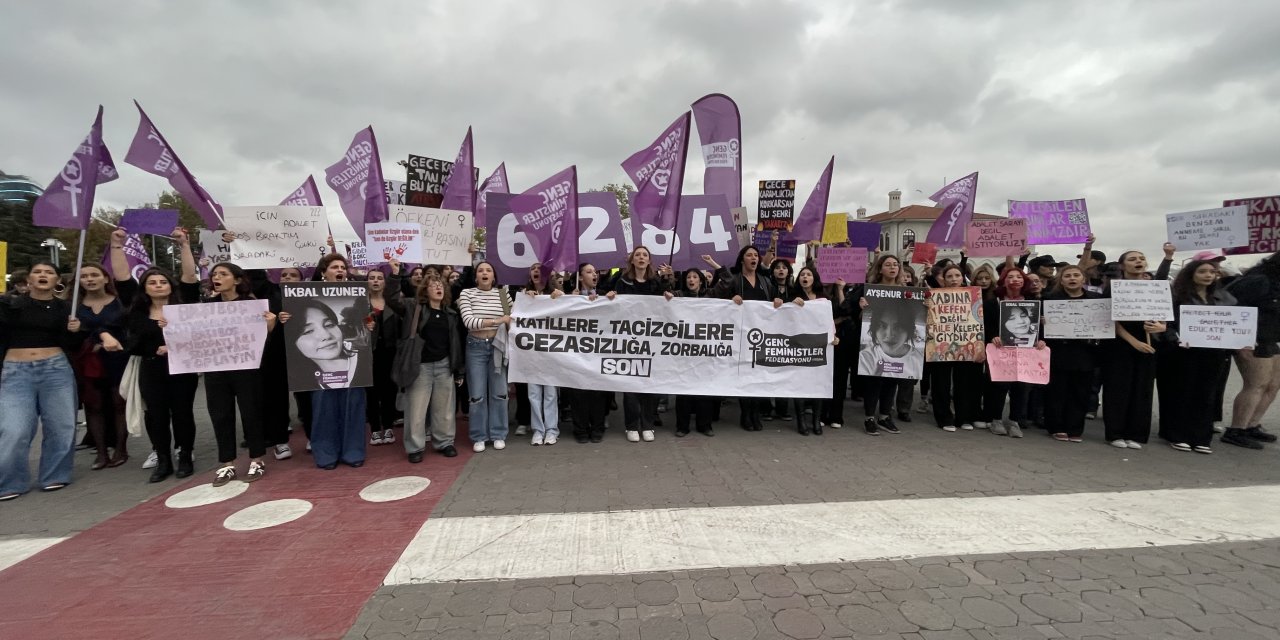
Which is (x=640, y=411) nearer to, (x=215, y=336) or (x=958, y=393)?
(x=958, y=393)

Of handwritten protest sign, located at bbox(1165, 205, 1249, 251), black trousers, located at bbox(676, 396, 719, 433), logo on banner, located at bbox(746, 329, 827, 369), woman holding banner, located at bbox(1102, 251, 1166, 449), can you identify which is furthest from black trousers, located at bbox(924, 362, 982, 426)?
handwritten protest sign, located at bbox(1165, 205, 1249, 251)

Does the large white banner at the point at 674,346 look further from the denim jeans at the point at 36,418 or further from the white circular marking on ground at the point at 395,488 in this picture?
the denim jeans at the point at 36,418

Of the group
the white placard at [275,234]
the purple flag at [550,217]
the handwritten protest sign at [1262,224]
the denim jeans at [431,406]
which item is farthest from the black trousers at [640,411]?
the handwritten protest sign at [1262,224]

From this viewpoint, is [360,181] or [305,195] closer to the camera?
[360,181]

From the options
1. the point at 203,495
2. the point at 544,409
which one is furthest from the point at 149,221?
the point at 544,409

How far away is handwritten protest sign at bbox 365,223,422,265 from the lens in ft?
20.7

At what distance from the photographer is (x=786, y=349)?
239 inches

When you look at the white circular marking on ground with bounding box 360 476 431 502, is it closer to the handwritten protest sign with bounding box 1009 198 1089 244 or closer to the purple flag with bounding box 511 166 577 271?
the purple flag with bounding box 511 166 577 271

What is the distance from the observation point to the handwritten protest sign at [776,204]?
9.07 m

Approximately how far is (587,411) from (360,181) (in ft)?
16.8

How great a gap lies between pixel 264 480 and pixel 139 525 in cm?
95

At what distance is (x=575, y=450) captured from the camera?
17.9ft

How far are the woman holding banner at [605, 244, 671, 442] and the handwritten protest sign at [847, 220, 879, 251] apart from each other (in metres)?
4.38

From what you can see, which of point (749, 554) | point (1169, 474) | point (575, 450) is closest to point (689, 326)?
point (575, 450)
